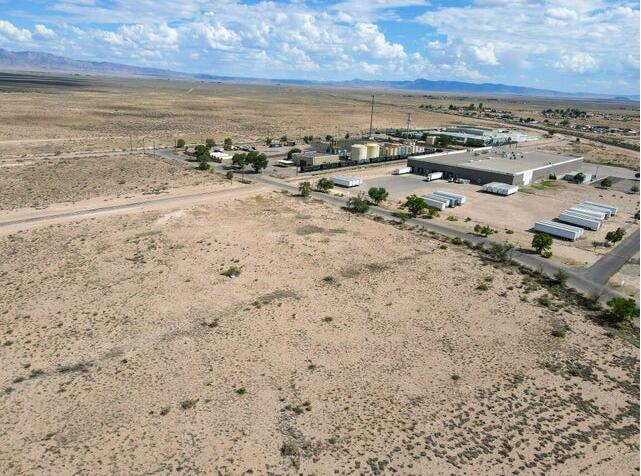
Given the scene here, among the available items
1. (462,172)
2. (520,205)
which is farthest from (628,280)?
(462,172)

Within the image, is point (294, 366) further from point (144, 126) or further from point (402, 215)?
point (144, 126)

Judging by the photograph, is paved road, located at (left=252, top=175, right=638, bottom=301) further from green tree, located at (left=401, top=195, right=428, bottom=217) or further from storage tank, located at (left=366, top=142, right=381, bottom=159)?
storage tank, located at (left=366, top=142, right=381, bottom=159)

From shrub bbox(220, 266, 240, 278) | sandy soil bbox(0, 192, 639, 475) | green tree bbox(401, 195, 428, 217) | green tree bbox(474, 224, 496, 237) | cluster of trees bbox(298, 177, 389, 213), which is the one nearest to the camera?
sandy soil bbox(0, 192, 639, 475)

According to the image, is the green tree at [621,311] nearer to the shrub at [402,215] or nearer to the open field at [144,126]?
the shrub at [402,215]

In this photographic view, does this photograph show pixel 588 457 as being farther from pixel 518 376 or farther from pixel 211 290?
pixel 211 290

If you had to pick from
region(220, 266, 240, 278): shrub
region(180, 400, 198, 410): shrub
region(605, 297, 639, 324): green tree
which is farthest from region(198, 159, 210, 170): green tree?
region(605, 297, 639, 324): green tree

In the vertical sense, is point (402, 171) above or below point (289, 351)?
above

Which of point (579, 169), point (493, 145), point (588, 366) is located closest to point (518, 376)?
point (588, 366)
